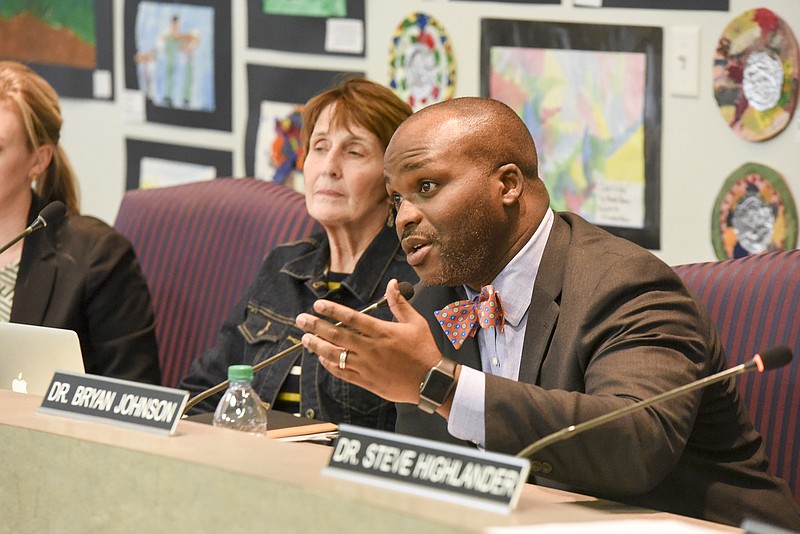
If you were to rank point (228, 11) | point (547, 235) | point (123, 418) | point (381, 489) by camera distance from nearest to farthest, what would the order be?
point (381, 489) < point (123, 418) < point (547, 235) < point (228, 11)

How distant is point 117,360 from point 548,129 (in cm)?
135

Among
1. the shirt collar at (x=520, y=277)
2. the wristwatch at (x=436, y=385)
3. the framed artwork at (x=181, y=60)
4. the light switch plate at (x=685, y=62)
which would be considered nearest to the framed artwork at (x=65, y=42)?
the framed artwork at (x=181, y=60)

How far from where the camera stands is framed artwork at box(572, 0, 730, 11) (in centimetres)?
319

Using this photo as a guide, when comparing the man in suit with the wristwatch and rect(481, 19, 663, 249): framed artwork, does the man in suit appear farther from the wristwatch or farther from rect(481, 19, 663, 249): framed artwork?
rect(481, 19, 663, 249): framed artwork

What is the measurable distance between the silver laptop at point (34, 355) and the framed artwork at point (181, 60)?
2384mm

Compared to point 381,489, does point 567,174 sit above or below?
above

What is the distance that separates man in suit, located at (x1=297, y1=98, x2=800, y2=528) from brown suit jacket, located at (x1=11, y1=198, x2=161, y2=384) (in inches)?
47.1

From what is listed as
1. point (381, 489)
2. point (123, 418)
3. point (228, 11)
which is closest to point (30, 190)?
point (228, 11)

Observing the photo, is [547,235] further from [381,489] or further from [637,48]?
[637,48]

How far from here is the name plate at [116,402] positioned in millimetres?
1675

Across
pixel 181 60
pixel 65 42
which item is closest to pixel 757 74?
pixel 181 60

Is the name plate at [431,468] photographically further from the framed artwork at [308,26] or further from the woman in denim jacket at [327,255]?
the framed artwork at [308,26]

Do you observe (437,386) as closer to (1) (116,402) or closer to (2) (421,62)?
(1) (116,402)

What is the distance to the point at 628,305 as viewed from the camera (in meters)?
2.04
